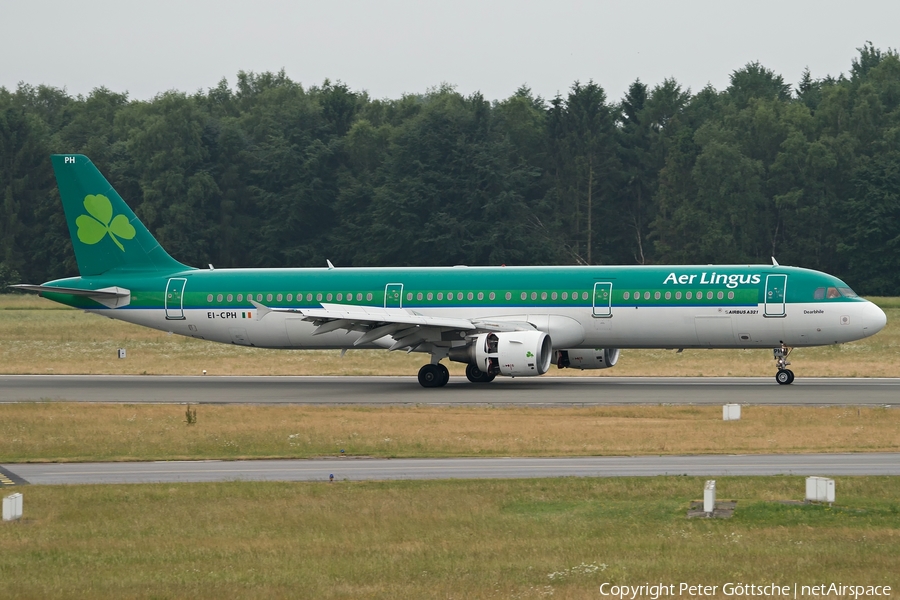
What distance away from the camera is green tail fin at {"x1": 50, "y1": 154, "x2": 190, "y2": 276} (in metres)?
48.2

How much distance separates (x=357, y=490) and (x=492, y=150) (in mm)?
91105

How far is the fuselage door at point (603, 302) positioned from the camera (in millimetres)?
42719

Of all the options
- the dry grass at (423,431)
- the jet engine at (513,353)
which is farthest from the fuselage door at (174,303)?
the jet engine at (513,353)

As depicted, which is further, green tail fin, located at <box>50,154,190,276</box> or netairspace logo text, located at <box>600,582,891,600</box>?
green tail fin, located at <box>50,154,190,276</box>

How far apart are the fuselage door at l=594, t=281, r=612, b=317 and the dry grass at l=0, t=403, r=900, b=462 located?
8.29 meters

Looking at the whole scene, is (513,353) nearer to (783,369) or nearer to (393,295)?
(393,295)

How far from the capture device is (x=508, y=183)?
109562 millimetres

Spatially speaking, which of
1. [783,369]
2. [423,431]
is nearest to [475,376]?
[783,369]

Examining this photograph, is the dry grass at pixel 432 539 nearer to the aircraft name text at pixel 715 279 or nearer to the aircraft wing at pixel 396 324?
the aircraft wing at pixel 396 324

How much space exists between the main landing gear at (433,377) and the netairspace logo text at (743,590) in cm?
2877

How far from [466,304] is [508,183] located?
6596cm

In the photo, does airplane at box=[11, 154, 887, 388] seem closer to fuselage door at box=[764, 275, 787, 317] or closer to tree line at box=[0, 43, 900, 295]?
fuselage door at box=[764, 275, 787, 317]

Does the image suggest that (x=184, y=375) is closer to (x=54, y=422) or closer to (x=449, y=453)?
(x=54, y=422)

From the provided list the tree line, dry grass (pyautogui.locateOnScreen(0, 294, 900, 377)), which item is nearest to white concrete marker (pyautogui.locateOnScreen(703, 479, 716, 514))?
dry grass (pyautogui.locateOnScreen(0, 294, 900, 377))
